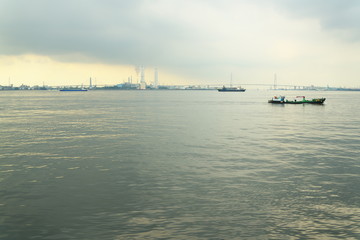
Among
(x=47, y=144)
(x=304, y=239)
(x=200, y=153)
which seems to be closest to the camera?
(x=304, y=239)

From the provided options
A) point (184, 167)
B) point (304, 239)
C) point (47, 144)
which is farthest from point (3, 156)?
point (304, 239)

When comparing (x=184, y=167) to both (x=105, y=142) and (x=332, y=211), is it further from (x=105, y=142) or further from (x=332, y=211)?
(x=105, y=142)

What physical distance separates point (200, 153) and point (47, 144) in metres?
16.7

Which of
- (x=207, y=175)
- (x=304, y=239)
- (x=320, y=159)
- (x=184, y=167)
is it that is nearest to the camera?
(x=304, y=239)

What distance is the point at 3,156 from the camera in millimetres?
29281

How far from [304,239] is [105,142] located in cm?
2745

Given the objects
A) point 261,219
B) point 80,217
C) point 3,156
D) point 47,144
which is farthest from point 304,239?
Result: point 47,144

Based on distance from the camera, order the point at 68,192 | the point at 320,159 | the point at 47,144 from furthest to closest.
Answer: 1. the point at 47,144
2. the point at 320,159
3. the point at 68,192

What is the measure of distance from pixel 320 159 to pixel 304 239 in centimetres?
1676

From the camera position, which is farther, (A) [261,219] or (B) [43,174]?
(B) [43,174]

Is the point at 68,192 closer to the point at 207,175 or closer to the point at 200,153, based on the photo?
the point at 207,175

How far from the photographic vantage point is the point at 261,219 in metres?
14.9

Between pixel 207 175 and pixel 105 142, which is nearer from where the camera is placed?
pixel 207 175

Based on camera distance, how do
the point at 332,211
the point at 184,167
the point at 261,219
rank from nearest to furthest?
the point at 261,219 → the point at 332,211 → the point at 184,167
